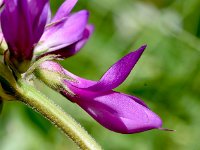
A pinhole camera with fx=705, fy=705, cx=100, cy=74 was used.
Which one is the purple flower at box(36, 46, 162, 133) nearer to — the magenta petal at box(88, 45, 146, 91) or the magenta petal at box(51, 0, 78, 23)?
the magenta petal at box(88, 45, 146, 91)

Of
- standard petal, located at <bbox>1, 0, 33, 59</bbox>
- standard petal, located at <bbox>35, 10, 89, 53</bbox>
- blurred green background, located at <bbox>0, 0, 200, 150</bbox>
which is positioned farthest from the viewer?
blurred green background, located at <bbox>0, 0, 200, 150</bbox>

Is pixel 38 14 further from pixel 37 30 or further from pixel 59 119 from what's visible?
pixel 59 119

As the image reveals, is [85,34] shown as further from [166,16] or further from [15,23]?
[166,16]

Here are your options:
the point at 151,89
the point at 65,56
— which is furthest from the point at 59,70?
the point at 151,89

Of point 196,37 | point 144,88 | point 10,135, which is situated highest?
point 196,37

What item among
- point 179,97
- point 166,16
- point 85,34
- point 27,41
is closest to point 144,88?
point 179,97

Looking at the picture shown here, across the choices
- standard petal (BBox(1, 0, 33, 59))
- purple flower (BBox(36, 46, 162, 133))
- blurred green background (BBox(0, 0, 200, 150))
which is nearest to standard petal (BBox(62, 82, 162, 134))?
purple flower (BBox(36, 46, 162, 133))
